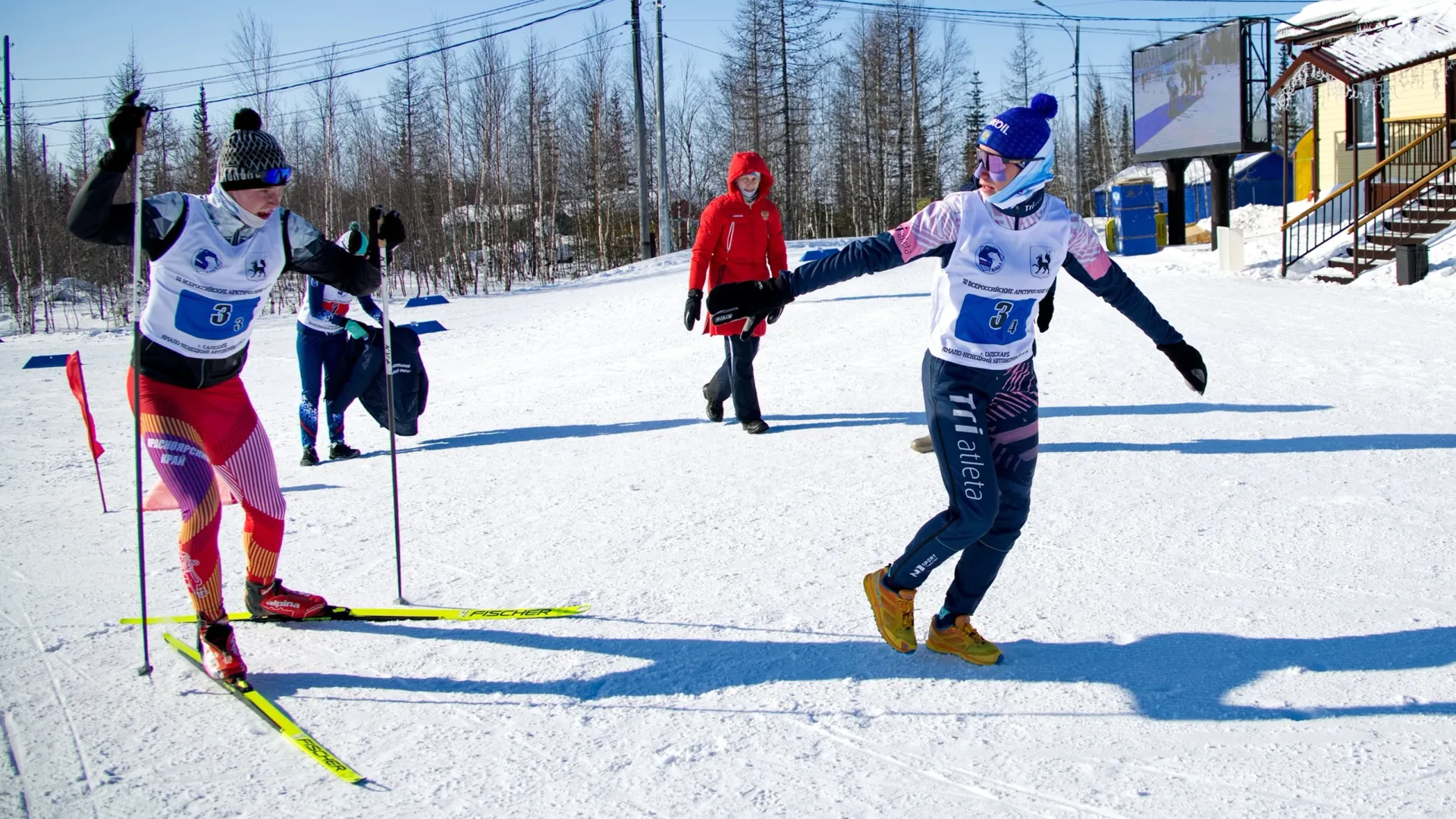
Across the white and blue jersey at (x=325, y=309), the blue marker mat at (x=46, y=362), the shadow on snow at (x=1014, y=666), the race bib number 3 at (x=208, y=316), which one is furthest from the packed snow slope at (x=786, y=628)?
the blue marker mat at (x=46, y=362)

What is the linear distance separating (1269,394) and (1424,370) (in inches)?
66.7

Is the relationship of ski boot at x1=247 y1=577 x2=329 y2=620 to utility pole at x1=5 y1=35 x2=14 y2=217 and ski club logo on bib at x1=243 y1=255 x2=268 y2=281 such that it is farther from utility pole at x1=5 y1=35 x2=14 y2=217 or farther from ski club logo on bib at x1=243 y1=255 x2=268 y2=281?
utility pole at x1=5 y1=35 x2=14 y2=217

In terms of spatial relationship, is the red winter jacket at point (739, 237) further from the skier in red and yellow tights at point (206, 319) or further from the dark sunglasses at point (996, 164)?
the dark sunglasses at point (996, 164)

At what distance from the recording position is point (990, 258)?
3.46 metres

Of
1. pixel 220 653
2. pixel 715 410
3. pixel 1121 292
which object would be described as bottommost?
pixel 220 653

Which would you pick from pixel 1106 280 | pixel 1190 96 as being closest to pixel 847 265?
pixel 1106 280

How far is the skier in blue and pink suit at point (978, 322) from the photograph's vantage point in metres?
3.41

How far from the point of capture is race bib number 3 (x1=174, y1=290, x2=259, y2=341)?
12.4 ft

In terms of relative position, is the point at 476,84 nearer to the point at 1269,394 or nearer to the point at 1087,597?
the point at 1269,394

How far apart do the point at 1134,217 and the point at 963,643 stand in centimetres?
2390

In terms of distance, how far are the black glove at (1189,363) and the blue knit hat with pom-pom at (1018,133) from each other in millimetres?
1001

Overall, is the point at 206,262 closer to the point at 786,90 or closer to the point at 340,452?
the point at 340,452

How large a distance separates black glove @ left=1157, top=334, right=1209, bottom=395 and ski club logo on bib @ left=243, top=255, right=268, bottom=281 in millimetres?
3284

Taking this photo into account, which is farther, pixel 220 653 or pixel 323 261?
pixel 323 261
